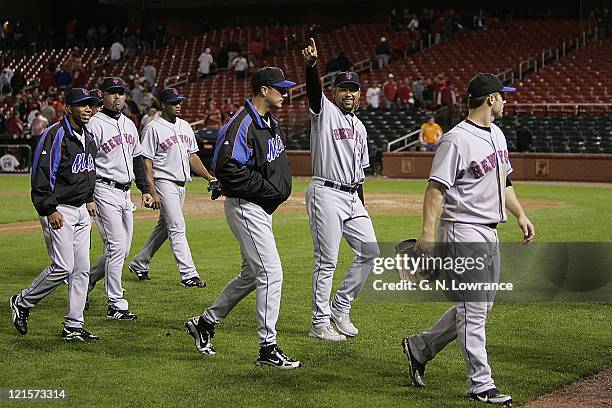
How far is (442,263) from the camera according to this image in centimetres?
597

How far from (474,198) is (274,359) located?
71.7 inches

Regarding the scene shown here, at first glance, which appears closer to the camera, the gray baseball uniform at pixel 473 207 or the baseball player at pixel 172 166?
the gray baseball uniform at pixel 473 207

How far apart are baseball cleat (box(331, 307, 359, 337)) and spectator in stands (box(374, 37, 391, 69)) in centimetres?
2810

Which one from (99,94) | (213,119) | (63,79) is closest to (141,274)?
(99,94)

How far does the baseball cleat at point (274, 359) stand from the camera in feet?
22.2

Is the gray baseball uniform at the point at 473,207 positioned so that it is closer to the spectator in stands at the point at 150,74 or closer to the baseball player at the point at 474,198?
the baseball player at the point at 474,198

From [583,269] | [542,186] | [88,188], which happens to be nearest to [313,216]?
[88,188]

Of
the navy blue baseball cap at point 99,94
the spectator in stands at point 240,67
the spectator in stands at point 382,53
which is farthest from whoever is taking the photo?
the spectator in stands at point 240,67

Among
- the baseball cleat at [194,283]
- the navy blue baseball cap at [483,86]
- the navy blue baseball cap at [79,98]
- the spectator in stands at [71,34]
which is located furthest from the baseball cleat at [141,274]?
the spectator in stands at [71,34]

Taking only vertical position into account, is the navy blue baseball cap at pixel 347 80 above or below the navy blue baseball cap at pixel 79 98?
above

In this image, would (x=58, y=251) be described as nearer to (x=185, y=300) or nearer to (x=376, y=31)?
(x=185, y=300)

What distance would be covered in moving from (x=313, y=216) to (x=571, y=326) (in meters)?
2.34

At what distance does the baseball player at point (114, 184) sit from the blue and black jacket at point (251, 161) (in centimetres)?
218

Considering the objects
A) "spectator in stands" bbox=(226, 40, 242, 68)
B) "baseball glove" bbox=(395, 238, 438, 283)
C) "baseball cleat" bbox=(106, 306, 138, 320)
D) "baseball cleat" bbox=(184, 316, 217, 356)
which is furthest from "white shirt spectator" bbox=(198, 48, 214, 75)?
"baseball glove" bbox=(395, 238, 438, 283)
